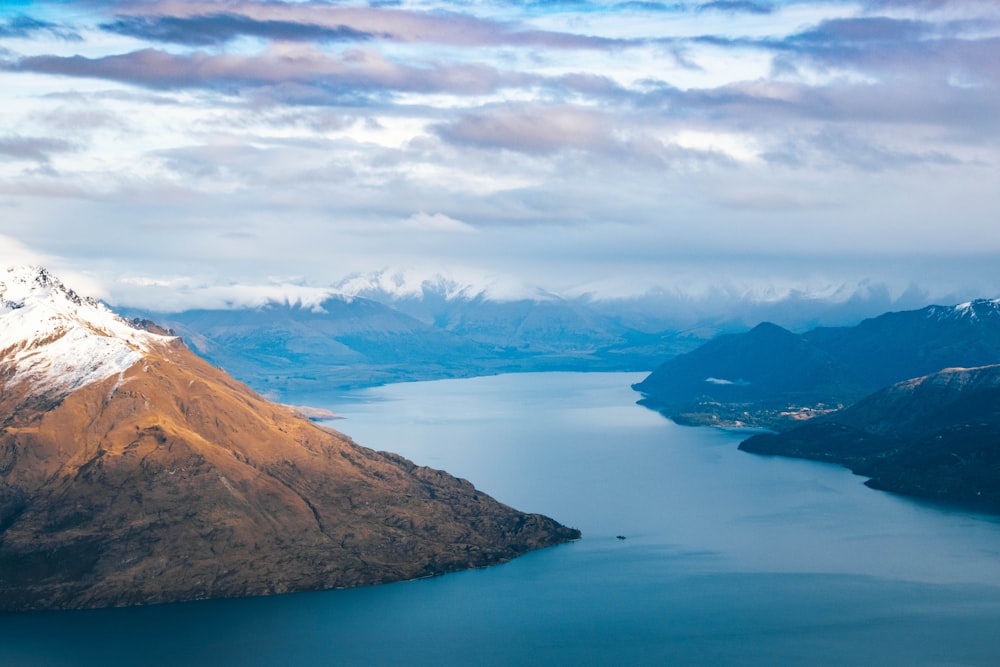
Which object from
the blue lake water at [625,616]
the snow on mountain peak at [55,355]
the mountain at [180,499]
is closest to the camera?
the blue lake water at [625,616]

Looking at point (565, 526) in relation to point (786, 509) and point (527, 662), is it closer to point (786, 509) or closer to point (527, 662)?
point (786, 509)

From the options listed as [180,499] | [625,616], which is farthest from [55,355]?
[625,616]

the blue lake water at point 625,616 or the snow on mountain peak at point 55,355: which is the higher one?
the snow on mountain peak at point 55,355

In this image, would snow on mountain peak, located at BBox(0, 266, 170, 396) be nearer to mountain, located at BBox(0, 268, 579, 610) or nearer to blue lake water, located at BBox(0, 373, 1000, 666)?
mountain, located at BBox(0, 268, 579, 610)

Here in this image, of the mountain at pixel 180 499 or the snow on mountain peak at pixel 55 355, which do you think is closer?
the mountain at pixel 180 499

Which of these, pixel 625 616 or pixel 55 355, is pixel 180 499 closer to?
pixel 55 355

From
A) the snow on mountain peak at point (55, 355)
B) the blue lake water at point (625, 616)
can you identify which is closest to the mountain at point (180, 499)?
the snow on mountain peak at point (55, 355)

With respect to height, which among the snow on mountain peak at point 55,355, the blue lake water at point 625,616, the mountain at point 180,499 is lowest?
the blue lake water at point 625,616

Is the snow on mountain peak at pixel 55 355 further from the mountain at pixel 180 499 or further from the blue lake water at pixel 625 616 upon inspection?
the blue lake water at pixel 625 616

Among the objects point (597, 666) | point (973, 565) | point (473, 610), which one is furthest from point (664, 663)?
point (973, 565)
